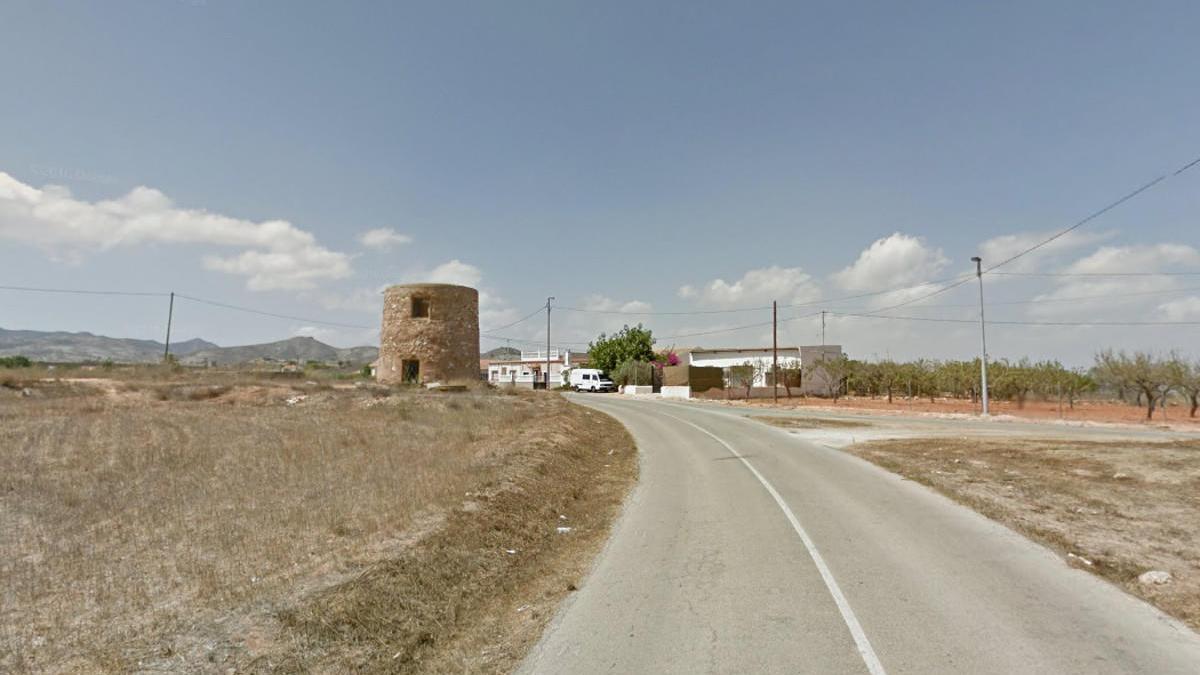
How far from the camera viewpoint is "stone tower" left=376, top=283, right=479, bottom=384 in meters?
51.4

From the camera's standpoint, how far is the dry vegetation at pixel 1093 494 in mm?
8195

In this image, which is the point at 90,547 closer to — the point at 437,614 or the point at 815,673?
the point at 437,614

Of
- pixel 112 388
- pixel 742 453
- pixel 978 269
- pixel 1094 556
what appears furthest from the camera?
pixel 978 269

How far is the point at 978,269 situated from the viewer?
1596 inches

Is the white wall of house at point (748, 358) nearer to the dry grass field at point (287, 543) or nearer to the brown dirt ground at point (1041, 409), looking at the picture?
the brown dirt ground at point (1041, 409)

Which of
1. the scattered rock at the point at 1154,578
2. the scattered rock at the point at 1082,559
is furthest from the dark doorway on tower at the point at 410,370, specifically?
the scattered rock at the point at 1154,578

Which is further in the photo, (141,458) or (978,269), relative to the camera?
(978,269)

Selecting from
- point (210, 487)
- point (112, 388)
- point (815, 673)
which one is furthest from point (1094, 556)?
point (112, 388)

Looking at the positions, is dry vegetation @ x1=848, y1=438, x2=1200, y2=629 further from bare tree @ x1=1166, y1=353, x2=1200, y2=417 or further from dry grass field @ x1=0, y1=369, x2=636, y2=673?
bare tree @ x1=1166, y1=353, x2=1200, y2=417

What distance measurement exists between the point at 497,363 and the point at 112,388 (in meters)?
80.4

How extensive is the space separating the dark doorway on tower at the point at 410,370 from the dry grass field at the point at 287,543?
99.7 feet

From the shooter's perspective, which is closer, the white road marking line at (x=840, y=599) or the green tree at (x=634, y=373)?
the white road marking line at (x=840, y=599)

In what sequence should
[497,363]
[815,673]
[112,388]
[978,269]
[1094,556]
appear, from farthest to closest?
[497,363], [978,269], [112,388], [1094,556], [815,673]

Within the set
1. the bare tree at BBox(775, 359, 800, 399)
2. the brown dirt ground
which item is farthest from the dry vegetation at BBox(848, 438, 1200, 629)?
the bare tree at BBox(775, 359, 800, 399)
